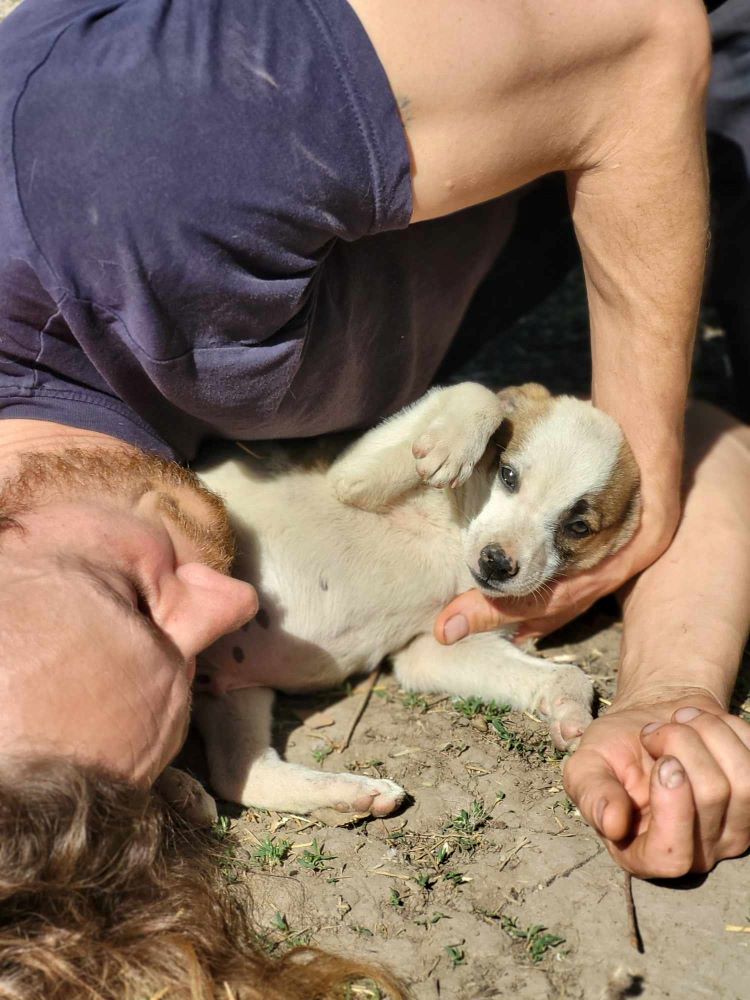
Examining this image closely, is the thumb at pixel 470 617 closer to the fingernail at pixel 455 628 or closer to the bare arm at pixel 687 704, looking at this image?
the fingernail at pixel 455 628

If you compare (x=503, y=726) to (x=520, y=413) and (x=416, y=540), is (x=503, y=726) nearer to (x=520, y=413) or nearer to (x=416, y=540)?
(x=416, y=540)

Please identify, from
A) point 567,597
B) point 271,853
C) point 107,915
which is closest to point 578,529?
point 567,597

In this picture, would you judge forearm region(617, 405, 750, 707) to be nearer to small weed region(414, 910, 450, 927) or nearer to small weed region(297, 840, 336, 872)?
small weed region(414, 910, 450, 927)

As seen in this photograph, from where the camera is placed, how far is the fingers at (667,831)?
1897 mm

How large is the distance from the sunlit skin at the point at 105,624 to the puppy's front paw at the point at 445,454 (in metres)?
0.64

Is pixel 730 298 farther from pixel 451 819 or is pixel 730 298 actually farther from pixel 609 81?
pixel 451 819

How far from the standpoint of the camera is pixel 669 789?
1891mm

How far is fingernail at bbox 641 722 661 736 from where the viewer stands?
2.08m

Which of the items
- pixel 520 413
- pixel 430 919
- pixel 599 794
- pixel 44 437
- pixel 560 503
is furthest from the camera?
pixel 520 413

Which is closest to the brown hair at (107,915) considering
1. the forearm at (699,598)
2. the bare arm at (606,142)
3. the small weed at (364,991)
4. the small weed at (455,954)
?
the small weed at (364,991)

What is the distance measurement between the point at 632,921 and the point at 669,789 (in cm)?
30

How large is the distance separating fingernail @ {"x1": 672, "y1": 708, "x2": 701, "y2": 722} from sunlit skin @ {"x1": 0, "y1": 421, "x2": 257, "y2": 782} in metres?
0.94

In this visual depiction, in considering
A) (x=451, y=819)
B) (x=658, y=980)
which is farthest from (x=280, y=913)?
(x=658, y=980)

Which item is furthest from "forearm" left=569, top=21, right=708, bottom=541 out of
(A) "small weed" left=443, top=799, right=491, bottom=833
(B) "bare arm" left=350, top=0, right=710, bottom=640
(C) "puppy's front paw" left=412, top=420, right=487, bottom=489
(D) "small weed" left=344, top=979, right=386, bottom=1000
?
(D) "small weed" left=344, top=979, right=386, bottom=1000
